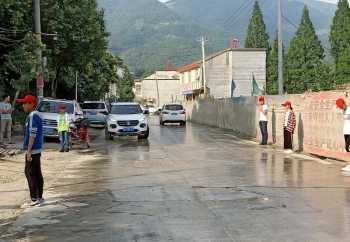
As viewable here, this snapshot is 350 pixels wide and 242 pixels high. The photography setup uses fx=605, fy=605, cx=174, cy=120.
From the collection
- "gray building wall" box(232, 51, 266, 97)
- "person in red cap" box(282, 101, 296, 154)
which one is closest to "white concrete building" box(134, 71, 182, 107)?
"gray building wall" box(232, 51, 266, 97)

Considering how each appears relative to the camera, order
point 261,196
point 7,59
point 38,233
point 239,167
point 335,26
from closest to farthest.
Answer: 1. point 38,233
2. point 261,196
3. point 239,167
4. point 7,59
5. point 335,26

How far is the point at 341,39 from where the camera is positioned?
7000cm

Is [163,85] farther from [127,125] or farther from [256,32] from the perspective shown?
[127,125]

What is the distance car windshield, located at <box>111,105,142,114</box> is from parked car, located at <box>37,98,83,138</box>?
2.07 metres

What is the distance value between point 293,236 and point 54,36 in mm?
24491

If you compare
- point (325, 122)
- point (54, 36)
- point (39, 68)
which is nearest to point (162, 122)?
point (54, 36)

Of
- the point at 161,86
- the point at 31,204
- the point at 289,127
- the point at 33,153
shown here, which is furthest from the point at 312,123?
the point at 161,86

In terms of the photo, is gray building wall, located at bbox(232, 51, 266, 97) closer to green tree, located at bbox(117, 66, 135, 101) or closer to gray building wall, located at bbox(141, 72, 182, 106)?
green tree, located at bbox(117, 66, 135, 101)

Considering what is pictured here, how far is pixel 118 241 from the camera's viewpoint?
7.45 m

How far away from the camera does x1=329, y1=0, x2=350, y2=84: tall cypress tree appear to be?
67.1m

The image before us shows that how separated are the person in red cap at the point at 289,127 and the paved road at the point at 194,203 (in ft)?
10.5

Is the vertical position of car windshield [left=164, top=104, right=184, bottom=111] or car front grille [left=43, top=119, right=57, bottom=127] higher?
car windshield [left=164, top=104, right=184, bottom=111]

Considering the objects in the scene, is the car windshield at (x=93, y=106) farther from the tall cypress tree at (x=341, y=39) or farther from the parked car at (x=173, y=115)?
the tall cypress tree at (x=341, y=39)

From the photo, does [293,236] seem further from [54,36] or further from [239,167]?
[54,36]
